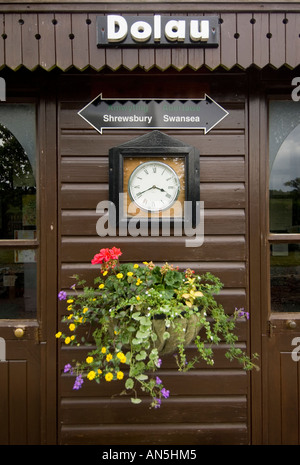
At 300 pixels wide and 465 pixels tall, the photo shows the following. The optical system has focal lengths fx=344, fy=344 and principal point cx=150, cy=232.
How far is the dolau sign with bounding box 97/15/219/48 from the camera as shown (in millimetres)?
2369

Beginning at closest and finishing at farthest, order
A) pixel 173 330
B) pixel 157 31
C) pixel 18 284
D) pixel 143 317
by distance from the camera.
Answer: pixel 143 317
pixel 173 330
pixel 157 31
pixel 18 284

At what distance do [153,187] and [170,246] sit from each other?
469 mm

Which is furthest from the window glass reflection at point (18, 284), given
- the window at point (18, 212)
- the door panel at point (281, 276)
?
the door panel at point (281, 276)

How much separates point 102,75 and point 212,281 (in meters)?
1.80

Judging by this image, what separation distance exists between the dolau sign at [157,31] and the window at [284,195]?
2.59 feet

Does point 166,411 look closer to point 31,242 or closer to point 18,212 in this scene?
point 31,242

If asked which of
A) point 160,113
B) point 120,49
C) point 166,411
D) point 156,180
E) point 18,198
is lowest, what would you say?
point 166,411

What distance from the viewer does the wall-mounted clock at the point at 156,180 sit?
2.61 m

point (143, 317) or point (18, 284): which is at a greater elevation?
point (18, 284)

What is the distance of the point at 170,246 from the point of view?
264 cm

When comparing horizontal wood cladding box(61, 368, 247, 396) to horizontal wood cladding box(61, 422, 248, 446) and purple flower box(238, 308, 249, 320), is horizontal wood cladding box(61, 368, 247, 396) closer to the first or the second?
horizontal wood cladding box(61, 422, 248, 446)

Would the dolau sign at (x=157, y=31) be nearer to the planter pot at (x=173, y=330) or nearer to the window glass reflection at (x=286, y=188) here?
the window glass reflection at (x=286, y=188)

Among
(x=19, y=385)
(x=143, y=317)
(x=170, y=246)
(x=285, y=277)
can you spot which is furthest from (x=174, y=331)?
(x=19, y=385)

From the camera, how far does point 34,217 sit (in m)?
2.74
